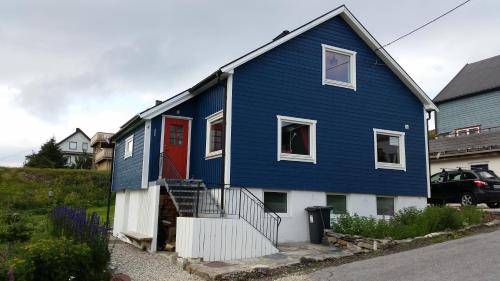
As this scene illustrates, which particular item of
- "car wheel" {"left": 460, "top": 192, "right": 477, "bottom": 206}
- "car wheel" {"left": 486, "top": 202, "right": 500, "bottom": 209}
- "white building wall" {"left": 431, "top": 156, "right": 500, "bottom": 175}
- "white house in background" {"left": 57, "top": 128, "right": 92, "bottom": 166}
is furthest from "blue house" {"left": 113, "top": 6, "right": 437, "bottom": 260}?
"white house in background" {"left": 57, "top": 128, "right": 92, "bottom": 166}

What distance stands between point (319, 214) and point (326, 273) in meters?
4.21

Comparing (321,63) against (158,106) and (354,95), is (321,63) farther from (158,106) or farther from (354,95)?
(158,106)

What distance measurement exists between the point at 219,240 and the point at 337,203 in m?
5.67

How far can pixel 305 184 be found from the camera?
14.4 metres

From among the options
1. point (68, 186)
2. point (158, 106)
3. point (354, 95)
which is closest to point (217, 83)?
point (158, 106)

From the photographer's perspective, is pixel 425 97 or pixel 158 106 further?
pixel 425 97

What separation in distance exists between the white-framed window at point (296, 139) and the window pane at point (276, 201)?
113cm

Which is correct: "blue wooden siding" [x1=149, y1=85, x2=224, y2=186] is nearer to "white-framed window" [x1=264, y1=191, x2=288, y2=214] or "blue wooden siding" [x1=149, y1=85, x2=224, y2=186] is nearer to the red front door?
the red front door

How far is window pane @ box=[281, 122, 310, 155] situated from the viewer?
14.4m

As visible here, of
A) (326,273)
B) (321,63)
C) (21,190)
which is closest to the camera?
(326,273)

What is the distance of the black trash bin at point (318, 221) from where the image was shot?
13453 mm

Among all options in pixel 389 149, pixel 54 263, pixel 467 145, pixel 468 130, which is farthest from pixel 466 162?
pixel 54 263

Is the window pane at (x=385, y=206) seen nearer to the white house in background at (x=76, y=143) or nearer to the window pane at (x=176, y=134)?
the window pane at (x=176, y=134)

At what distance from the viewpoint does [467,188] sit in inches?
718
